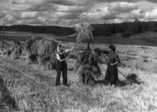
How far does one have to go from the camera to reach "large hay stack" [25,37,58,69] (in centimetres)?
1835

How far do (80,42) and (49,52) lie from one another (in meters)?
6.68

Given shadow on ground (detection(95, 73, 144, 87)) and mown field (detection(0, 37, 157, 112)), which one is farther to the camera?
shadow on ground (detection(95, 73, 144, 87))

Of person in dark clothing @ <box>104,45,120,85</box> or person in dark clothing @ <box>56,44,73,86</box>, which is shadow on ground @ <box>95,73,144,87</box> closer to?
person in dark clothing @ <box>104,45,120,85</box>

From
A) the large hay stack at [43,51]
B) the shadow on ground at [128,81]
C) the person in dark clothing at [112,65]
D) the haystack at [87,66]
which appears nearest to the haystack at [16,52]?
the large hay stack at [43,51]

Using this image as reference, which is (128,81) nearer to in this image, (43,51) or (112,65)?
(112,65)

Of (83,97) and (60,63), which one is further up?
(60,63)

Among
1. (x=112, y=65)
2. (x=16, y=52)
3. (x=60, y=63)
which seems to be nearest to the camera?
(x=60, y=63)

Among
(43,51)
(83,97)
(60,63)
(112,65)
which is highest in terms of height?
(60,63)

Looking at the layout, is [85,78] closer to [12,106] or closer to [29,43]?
[12,106]

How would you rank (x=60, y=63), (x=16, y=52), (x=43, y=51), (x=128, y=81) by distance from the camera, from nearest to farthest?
(x=60, y=63) → (x=128, y=81) → (x=43, y=51) → (x=16, y=52)

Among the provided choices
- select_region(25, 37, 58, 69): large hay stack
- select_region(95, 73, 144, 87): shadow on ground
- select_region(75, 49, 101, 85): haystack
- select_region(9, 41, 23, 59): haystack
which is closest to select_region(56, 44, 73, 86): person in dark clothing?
select_region(75, 49, 101, 85): haystack

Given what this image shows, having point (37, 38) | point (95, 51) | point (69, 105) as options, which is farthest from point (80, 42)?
point (37, 38)

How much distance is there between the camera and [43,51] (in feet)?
63.1

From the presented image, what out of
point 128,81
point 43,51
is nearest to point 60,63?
point 128,81
